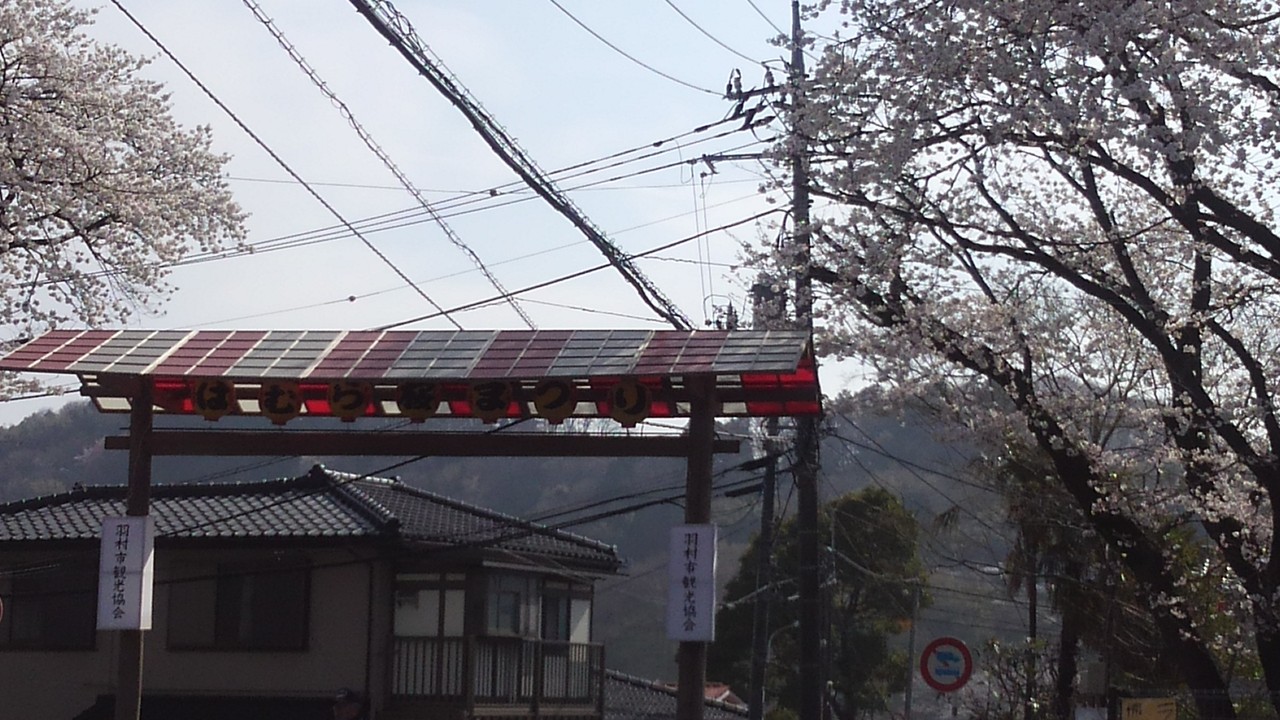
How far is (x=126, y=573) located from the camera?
12.0 m

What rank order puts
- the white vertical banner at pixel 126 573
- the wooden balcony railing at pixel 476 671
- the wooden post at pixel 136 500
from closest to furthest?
the white vertical banner at pixel 126 573
the wooden post at pixel 136 500
the wooden balcony railing at pixel 476 671

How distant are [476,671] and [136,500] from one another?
28.8 feet

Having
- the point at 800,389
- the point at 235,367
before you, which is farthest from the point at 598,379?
the point at 235,367

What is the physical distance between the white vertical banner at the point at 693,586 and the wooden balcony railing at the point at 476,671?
10.1 metres

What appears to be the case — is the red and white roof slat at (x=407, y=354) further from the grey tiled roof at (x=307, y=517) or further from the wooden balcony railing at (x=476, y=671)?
the wooden balcony railing at (x=476, y=671)

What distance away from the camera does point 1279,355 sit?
14039mm

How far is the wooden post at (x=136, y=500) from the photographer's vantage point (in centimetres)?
1218

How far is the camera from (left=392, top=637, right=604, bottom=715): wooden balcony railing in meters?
20.2

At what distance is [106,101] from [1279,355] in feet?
47.7

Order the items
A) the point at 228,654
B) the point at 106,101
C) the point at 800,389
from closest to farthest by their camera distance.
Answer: the point at 800,389
the point at 106,101
the point at 228,654

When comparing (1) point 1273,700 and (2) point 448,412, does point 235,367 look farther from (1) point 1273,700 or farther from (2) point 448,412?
(1) point 1273,700

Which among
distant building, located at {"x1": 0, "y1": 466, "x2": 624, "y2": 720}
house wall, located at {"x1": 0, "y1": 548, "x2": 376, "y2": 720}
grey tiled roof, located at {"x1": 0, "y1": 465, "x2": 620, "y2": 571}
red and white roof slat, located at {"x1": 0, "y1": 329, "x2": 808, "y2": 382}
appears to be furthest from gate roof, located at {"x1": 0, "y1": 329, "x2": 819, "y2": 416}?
house wall, located at {"x1": 0, "y1": 548, "x2": 376, "y2": 720}

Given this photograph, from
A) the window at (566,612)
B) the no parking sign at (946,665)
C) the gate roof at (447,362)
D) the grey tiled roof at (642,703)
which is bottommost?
the grey tiled roof at (642,703)

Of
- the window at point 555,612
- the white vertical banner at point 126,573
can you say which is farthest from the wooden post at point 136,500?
the window at point 555,612
